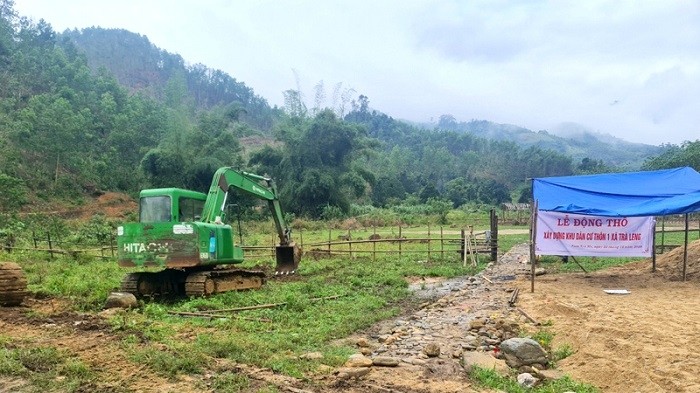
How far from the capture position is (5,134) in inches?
1773

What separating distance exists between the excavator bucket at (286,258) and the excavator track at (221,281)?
1.82 m

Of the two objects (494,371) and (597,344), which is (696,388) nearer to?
(597,344)

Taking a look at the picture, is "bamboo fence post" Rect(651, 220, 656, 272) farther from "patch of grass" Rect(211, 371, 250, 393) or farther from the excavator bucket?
"patch of grass" Rect(211, 371, 250, 393)

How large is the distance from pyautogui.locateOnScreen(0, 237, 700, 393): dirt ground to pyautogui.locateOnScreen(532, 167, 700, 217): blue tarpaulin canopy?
6.15 feet

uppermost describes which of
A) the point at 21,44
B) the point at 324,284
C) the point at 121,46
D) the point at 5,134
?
the point at 121,46

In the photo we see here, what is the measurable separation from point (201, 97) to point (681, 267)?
11513cm

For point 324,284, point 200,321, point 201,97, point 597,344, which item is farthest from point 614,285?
point 201,97

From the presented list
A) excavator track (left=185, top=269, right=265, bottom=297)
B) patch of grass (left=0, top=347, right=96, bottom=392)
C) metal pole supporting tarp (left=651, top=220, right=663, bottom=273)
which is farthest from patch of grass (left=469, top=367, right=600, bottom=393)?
metal pole supporting tarp (left=651, top=220, right=663, bottom=273)

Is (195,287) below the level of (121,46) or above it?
below

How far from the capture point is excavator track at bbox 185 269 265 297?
11.1 m

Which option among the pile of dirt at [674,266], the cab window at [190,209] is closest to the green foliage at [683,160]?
the pile of dirt at [674,266]

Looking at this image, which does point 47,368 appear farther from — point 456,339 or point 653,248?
point 653,248

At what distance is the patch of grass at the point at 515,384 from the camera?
18.7ft

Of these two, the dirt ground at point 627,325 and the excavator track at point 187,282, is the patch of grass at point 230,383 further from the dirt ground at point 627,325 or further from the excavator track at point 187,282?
the excavator track at point 187,282
